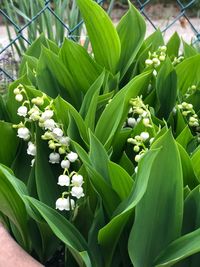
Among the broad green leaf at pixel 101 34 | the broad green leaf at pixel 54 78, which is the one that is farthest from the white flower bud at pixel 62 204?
the broad green leaf at pixel 101 34

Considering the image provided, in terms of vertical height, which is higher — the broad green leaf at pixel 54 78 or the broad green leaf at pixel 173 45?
the broad green leaf at pixel 54 78

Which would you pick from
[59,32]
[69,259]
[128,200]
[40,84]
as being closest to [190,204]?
[128,200]

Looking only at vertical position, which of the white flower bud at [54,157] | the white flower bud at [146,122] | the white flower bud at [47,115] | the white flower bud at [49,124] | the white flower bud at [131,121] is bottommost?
the white flower bud at [131,121]

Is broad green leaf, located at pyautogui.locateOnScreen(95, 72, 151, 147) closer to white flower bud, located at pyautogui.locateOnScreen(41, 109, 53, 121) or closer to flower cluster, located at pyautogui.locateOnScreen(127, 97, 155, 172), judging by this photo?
flower cluster, located at pyautogui.locateOnScreen(127, 97, 155, 172)

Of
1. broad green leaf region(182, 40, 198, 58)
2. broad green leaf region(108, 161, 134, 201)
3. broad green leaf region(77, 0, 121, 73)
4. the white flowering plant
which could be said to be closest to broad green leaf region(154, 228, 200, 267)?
the white flowering plant

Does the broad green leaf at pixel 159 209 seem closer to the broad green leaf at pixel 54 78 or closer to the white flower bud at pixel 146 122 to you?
the white flower bud at pixel 146 122

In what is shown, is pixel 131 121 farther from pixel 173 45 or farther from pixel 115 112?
pixel 173 45
